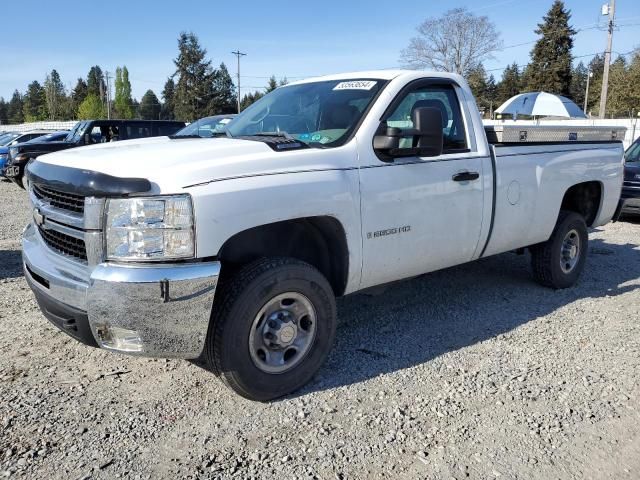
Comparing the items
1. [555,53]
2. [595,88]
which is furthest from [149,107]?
[595,88]

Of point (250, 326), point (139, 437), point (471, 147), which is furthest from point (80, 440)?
point (471, 147)

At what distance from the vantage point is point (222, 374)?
314 centimetres

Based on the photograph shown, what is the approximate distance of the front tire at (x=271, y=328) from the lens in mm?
3059

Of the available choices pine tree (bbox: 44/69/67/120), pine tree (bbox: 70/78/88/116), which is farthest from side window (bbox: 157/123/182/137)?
pine tree (bbox: 70/78/88/116)

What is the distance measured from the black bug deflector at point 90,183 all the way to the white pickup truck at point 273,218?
1 cm

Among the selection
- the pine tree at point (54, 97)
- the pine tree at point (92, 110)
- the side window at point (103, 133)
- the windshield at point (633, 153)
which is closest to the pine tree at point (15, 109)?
the pine tree at point (54, 97)

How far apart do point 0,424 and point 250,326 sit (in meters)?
1.45

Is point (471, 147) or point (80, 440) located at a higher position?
point (471, 147)

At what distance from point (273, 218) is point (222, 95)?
247 ft

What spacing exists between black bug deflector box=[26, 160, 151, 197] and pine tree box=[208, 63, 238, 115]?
71293 mm

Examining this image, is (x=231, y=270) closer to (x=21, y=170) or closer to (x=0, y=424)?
(x=0, y=424)

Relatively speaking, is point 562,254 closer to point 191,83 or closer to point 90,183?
point 90,183

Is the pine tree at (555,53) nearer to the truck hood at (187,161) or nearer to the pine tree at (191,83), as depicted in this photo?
the pine tree at (191,83)

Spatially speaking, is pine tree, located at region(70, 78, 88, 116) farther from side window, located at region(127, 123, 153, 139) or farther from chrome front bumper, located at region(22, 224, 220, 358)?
chrome front bumper, located at region(22, 224, 220, 358)
